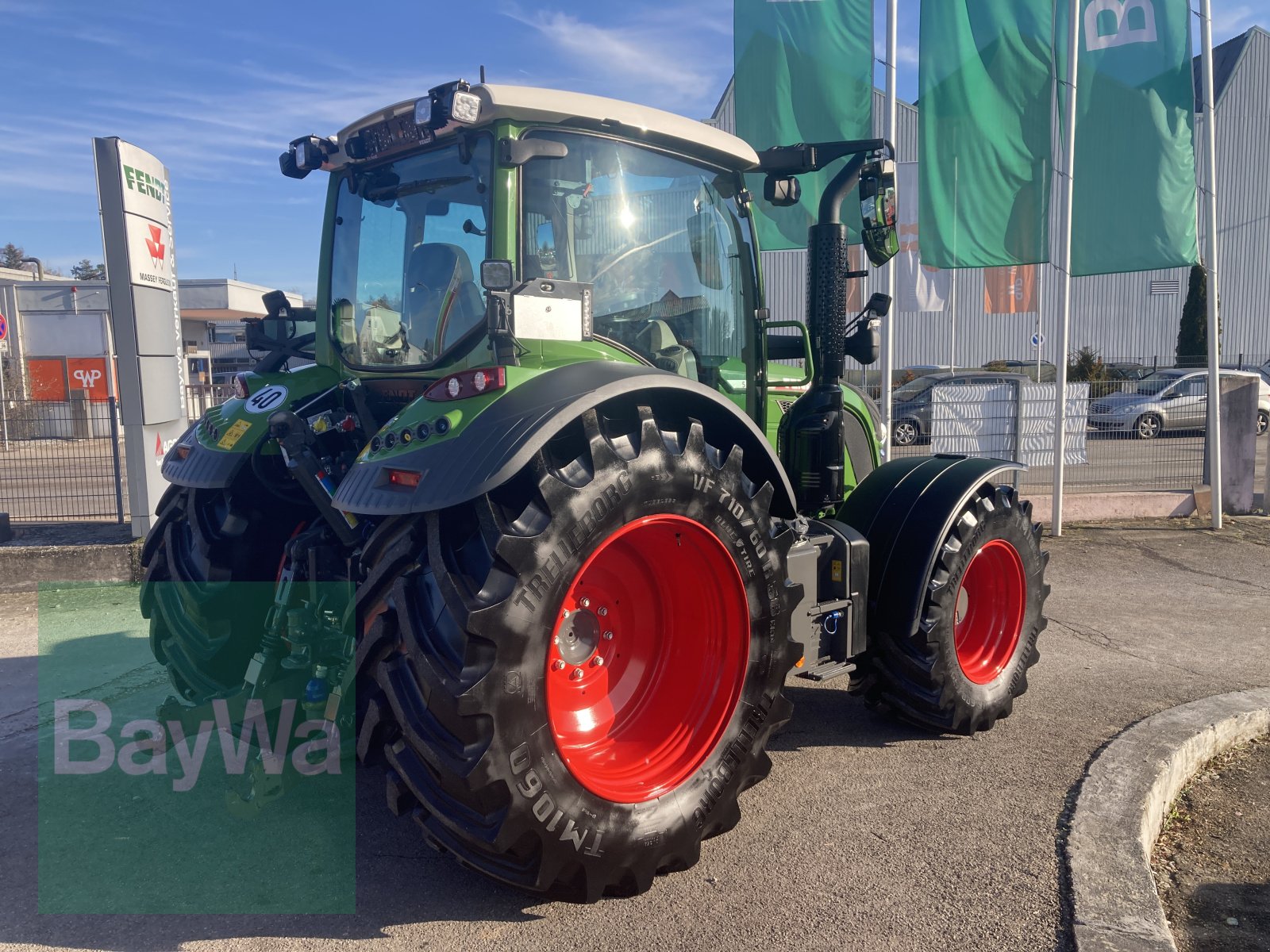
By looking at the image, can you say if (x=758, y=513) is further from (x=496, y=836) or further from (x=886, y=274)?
(x=886, y=274)

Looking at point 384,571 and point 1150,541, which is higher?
point 384,571

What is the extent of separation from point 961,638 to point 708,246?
222 centimetres

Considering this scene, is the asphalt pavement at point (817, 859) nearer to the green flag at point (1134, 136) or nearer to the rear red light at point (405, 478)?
the rear red light at point (405, 478)

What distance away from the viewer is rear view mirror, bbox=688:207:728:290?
3777 mm

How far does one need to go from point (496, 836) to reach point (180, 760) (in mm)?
1992

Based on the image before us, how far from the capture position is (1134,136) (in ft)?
29.3

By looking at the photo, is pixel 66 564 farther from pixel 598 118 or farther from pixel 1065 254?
pixel 1065 254

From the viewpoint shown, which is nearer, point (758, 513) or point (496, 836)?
point (496, 836)

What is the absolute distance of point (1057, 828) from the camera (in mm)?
3291

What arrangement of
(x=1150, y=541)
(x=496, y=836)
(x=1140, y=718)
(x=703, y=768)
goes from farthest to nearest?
(x=1150, y=541), (x=1140, y=718), (x=703, y=768), (x=496, y=836)

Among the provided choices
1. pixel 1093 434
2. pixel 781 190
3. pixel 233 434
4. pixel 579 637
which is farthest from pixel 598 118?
pixel 1093 434

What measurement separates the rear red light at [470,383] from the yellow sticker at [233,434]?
1256 millimetres

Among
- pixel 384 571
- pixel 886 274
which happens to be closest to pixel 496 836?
pixel 384 571

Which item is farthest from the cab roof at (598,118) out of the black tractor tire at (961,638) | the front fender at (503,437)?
the black tractor tire at (961,638)
